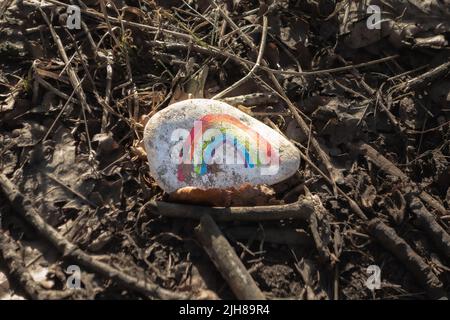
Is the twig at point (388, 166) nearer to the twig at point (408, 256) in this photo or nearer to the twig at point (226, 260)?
the twig at point (408, 256)

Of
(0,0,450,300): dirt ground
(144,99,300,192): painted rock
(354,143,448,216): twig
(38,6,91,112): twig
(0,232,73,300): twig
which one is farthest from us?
(38,6,91,112): twig

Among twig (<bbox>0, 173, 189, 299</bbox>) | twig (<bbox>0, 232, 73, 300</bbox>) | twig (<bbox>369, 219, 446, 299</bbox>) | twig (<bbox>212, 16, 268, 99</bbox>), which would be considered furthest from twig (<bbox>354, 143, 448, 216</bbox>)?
twig (<bbox>0, 232, 73, 300</bbox>)

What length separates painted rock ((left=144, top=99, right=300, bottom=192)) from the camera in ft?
7.54

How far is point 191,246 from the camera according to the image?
86.7 inches

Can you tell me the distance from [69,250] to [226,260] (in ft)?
2.03

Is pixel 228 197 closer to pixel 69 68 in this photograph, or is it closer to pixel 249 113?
pixel 249 113

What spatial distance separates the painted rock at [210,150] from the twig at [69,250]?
41cm

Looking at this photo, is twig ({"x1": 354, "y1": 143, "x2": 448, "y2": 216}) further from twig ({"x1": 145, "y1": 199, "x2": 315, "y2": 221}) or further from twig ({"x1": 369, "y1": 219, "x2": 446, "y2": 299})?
twig ({"x1": 145, "y1": 199, "x2": 315, "y2": 221})

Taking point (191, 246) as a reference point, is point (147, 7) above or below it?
above

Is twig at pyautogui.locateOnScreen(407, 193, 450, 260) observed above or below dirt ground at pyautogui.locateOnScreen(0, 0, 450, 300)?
below

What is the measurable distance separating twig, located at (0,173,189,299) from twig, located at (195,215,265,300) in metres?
0.18
